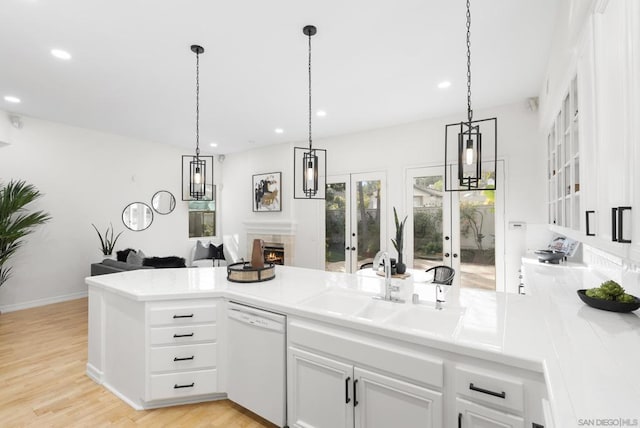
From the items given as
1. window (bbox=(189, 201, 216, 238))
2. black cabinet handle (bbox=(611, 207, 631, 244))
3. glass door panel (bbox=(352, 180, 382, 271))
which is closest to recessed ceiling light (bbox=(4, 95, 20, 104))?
window (bbox=(189, 201, 216, 238))

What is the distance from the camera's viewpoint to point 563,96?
214 centimetres

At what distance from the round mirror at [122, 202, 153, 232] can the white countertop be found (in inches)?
136

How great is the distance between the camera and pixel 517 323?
1.46 meters

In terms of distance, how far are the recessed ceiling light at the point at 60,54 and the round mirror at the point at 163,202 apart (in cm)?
349

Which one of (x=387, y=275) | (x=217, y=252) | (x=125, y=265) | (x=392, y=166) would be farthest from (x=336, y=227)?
(x=387, y=275)

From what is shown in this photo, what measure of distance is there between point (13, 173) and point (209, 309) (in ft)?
14.7

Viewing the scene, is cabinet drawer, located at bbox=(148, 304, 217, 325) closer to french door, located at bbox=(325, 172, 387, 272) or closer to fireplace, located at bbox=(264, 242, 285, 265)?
french door, located at bbox=(325, 172, 387, 272)

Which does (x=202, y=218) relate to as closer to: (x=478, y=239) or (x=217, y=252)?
(x=217, y=252)

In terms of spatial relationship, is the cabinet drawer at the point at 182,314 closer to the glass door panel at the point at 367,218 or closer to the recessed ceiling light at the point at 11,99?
the glass door panel at the point at 367,218

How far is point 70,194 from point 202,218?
2.51 metres

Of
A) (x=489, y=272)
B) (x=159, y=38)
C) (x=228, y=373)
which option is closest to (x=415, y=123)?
(x=489, y=272)

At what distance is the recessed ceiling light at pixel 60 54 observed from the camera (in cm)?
270

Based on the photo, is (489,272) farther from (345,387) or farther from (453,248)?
(345,387)

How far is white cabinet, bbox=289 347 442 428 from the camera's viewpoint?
1.37 m
